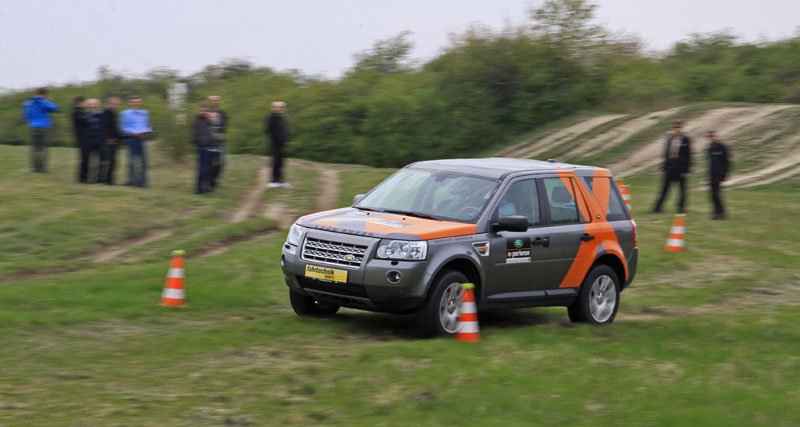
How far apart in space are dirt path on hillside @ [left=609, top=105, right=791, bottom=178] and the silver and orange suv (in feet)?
69.8

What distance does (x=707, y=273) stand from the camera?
658 inches

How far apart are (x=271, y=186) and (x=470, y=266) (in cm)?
1455


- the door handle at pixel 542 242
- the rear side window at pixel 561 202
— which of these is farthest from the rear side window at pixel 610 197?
the door handle at pixel 542 242

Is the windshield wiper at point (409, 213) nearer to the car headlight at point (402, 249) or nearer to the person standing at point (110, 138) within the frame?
the car headlight at point (402, 249)

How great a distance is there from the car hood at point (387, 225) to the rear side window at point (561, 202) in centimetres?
125

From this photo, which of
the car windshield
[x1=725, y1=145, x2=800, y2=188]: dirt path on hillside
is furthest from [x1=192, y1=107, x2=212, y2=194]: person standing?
[x1=725, y1=145, x2=800, y2=188]: dirt path on hillside

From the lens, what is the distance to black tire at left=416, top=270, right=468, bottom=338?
10.3 meters

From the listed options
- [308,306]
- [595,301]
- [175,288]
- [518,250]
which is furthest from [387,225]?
[175,288]

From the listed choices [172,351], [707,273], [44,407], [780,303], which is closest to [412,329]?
[172,351]

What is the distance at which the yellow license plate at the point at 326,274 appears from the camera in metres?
10.3

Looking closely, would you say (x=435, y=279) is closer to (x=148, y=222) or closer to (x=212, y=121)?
(x=148, y=222)

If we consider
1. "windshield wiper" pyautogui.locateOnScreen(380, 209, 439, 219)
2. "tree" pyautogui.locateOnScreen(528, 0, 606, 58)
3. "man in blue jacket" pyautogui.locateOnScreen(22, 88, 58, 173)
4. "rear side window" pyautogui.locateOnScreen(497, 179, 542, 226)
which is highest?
"tree" pyautogui.locateOnScreen(528, 0, 606, 58)

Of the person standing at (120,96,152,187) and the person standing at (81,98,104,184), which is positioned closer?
the person standing at (120,96,152,187)

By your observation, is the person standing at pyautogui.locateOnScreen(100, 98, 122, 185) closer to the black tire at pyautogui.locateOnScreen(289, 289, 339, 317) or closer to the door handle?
the black tire at pyautogui.locateOnScreen(289, 289, 339, 317)
